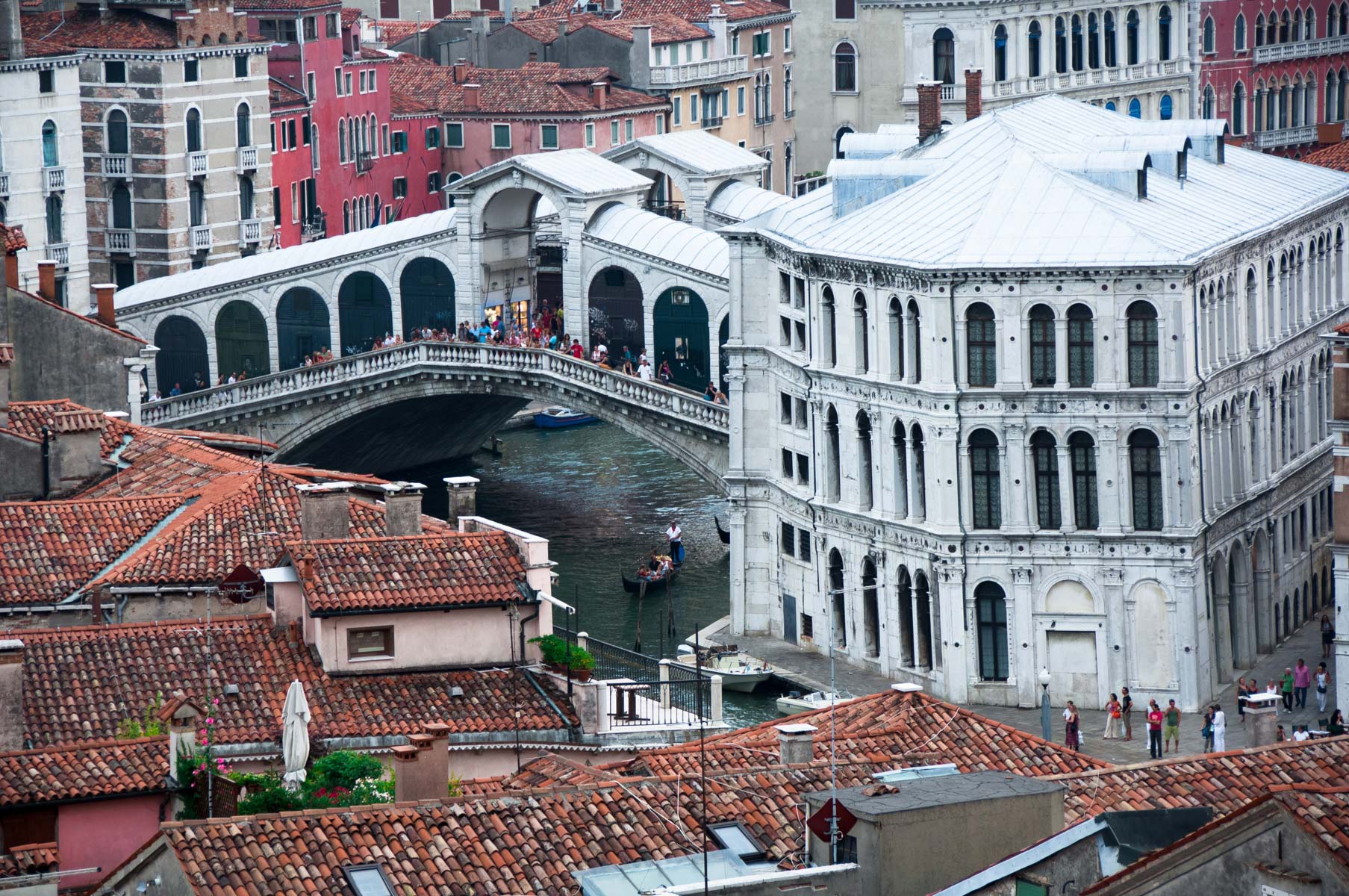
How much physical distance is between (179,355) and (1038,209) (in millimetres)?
29626

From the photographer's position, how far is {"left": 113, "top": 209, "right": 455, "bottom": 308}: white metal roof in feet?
258

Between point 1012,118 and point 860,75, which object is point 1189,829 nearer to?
point 1012,118

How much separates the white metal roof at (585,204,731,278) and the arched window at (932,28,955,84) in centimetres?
1537

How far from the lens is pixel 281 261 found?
262 feet

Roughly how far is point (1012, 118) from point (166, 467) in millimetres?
21220

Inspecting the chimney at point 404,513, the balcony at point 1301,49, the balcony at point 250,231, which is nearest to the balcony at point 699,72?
the balcony at point 1301,49

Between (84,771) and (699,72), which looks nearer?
(84,771)

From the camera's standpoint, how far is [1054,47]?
9112 cm

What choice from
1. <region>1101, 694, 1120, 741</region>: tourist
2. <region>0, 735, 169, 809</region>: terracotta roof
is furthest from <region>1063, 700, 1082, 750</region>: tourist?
<region>0, 735, 169, 809</region>: terracotta roof

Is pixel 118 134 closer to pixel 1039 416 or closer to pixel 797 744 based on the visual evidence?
pixel 1039 416

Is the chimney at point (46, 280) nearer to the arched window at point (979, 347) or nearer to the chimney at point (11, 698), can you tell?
the arched window at point (979, 347)

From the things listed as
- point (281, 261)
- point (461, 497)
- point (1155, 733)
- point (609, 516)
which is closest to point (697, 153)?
point (609, 516)

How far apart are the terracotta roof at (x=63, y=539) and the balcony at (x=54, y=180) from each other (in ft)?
119

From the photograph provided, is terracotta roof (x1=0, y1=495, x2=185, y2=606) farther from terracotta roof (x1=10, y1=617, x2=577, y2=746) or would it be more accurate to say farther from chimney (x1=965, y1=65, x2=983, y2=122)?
chimney (x1=965, y1=65, x2=983, y2=122)
